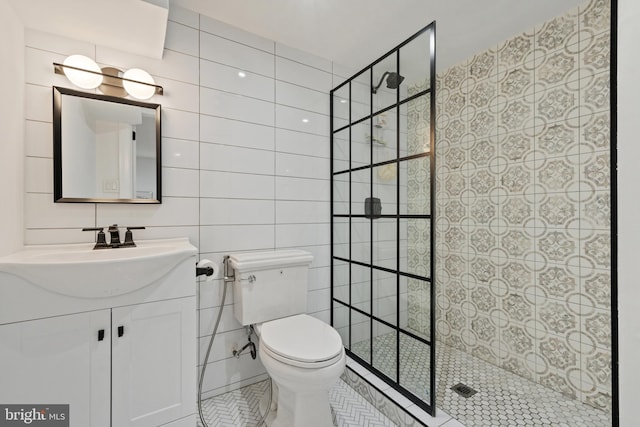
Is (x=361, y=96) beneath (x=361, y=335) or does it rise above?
above

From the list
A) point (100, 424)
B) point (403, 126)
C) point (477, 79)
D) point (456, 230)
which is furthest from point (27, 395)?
point (477, 79)

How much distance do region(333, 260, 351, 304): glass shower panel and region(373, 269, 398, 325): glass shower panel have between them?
0.27 m

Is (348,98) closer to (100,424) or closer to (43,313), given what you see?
(43,313)

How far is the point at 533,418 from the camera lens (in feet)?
4.90

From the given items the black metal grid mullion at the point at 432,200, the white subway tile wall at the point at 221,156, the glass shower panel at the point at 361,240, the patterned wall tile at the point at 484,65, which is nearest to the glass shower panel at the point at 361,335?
the white subway tile wall at the point at 221,156

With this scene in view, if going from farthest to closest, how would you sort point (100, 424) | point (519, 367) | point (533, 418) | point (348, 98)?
1. point (348, 98)
2. point (519, 367)
3. point (533, 418)
4. point (100, 424)

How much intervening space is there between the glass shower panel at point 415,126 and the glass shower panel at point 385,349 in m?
1.05

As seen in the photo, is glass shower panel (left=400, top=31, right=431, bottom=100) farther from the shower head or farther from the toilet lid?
the toilet lid

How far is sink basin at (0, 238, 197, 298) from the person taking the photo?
3.18 ft

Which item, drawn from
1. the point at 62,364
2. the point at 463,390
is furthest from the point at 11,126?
the point at 463,390

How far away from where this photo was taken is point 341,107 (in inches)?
83.0

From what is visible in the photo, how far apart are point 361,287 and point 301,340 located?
0.66 m

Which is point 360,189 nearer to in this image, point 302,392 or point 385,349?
point 385,349

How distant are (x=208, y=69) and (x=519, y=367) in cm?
275
